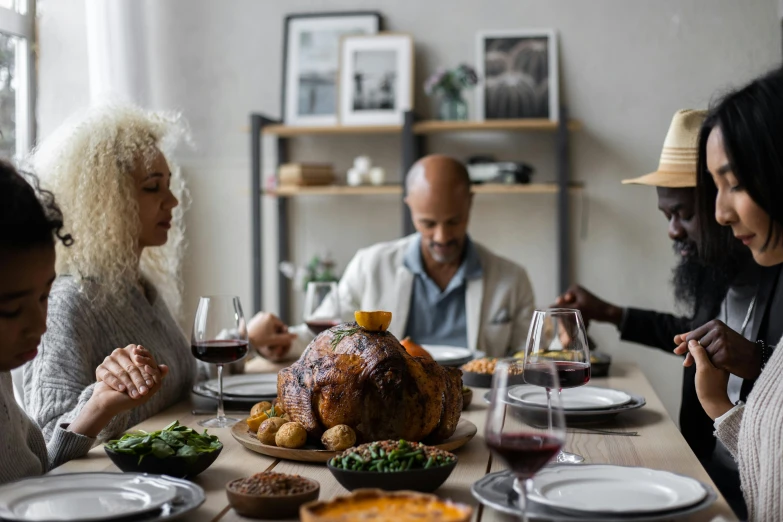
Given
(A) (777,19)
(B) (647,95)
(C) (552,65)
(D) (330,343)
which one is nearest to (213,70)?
(C) (552,65)

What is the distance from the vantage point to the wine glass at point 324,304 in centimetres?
209

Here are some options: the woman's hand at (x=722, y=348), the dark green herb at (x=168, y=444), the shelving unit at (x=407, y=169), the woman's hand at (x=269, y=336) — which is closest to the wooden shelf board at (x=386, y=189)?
the shelving unit at (x=407, y=169)

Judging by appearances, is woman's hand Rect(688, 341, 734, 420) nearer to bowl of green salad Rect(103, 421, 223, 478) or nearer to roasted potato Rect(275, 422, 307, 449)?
roasted potato Rect(275, 422, 307, 449)

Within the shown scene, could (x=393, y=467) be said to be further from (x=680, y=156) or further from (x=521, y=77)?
(x=521, y=77)

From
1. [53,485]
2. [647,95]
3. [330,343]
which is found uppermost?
[647,95]

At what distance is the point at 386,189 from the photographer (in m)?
4.13

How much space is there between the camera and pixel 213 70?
4.55 meters

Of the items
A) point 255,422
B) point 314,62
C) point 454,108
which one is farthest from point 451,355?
point 314,62

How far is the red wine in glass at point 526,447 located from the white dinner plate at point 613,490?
0.39ft

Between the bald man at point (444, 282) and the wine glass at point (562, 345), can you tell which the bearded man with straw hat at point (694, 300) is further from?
the wine glass at point (562, 345)

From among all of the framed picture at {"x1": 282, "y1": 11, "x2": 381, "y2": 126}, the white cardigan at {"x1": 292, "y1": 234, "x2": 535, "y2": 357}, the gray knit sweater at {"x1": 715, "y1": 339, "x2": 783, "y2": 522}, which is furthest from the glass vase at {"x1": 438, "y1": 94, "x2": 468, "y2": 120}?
the gray knit sweater at {"x1": 715, "y1": 339, "x2": 783, "y2": 522}

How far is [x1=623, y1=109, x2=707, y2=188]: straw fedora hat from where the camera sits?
7.91 feet

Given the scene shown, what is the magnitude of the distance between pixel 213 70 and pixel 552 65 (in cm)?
178

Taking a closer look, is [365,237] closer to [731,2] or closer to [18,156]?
[18,156]
